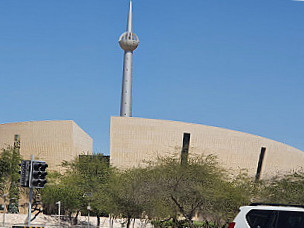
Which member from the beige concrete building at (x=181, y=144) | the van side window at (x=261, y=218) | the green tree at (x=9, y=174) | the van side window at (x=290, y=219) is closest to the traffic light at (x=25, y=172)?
the van side window at (x=261, y=218)

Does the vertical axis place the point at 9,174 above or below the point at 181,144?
below

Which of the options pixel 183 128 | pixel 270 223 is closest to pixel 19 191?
pixel 183 128

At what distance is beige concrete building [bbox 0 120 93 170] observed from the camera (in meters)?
67.1

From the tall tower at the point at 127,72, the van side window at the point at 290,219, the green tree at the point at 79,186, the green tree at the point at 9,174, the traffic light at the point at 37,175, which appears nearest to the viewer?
the van side window at the point at 290,219

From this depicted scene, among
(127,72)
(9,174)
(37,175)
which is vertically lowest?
(37,175)

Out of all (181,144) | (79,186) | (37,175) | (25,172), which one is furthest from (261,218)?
(181,144)

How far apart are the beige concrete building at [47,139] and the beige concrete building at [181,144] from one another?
5.56 m

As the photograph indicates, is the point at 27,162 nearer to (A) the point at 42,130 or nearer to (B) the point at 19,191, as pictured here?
(B) the point at 19,191

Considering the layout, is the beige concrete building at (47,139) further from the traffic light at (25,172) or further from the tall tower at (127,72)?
the traffic light at (25,172)

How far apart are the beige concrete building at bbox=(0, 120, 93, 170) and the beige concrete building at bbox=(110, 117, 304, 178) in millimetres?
5556

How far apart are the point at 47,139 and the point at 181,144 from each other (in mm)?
18409

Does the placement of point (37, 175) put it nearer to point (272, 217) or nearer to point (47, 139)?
point (272, 217)

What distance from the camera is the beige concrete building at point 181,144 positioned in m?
67.1

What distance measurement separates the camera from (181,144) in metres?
68.4
